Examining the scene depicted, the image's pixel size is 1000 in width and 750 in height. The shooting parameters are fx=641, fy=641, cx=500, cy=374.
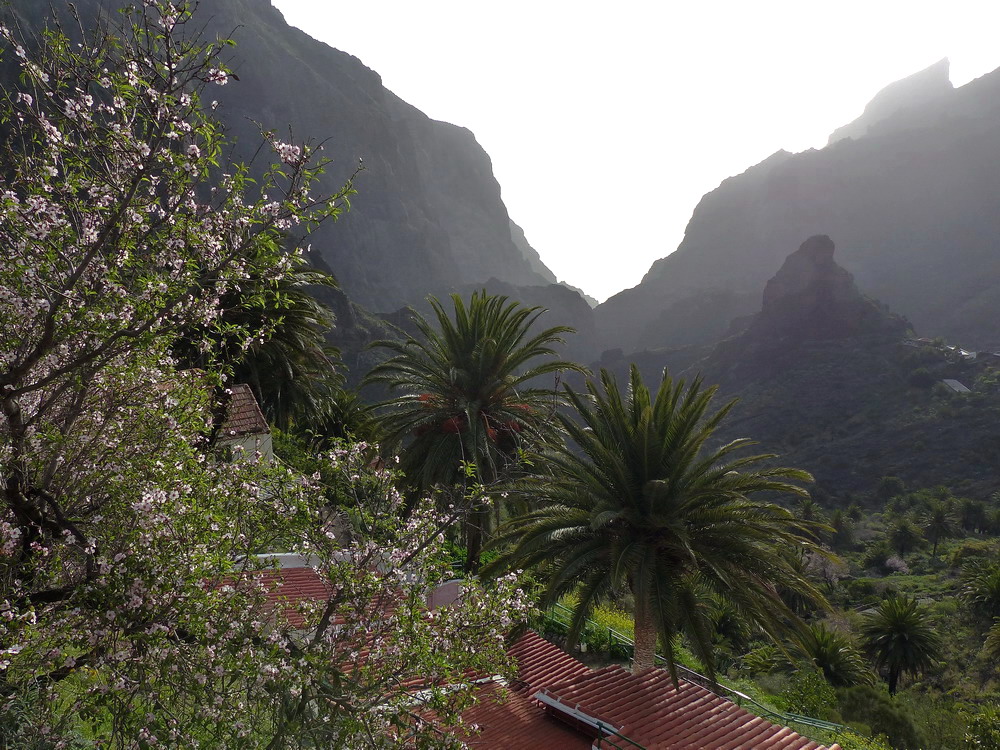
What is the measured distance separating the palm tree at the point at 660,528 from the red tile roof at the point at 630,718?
27.9 inches

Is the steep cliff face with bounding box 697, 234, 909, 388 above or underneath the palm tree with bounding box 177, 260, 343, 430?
above

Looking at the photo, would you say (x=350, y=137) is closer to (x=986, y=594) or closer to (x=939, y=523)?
(x=939, y=523)

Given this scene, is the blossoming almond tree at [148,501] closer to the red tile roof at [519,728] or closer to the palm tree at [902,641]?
the red tile roof at [519,728]

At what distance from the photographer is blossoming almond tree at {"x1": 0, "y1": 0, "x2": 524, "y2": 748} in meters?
4.82

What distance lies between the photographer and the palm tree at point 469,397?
49.0 ft

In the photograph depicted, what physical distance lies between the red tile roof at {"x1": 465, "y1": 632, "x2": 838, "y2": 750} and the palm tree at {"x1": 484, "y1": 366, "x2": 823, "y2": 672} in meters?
0.71

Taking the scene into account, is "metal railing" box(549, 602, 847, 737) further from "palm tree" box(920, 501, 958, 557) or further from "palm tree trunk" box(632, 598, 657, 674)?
"palm tree" box(920, 501, 958, 557)

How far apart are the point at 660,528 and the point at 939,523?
70858mm

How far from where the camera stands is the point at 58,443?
5.43m

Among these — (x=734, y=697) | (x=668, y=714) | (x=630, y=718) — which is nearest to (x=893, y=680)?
(x=734, y=697)

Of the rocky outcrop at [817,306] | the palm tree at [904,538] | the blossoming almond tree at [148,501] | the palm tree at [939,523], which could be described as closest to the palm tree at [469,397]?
the blossoming almond tree at [148,501]

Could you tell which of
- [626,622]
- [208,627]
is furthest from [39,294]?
[626,622]

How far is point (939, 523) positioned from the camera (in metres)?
65.8

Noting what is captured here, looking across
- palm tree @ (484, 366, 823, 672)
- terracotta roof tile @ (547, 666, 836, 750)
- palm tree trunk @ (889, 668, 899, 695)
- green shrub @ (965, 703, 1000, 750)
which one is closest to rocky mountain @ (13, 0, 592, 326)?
palm tree trunk @ (889, 668, 899, 695)
